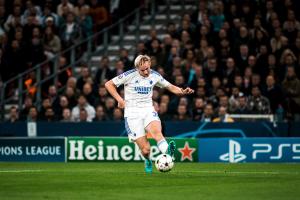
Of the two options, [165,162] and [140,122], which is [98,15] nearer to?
[140,122]

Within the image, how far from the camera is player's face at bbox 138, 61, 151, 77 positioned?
1648 centimetres

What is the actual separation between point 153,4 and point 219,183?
15965mm

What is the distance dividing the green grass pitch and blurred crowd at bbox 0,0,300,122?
5897 mm

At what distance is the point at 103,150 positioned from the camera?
2284cm

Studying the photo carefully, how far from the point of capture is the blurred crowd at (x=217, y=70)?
942 inches

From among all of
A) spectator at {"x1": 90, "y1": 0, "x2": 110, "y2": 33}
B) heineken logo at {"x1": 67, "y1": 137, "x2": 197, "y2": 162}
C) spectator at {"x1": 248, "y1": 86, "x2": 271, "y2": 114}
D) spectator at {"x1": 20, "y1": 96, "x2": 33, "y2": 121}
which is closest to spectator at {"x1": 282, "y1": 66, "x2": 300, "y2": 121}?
spectator at {"x1": 248, "y1": 86, "x2": 271, "y2": 114}

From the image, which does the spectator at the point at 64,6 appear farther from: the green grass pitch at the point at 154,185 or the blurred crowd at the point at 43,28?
the green grass pitch at the point at 154,185

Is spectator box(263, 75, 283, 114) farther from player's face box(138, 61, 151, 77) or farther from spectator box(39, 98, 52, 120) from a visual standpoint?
player's face box(138, 61, 151, 77)

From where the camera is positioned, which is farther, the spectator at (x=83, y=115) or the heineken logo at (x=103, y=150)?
the spectator at (x=83, y=115)

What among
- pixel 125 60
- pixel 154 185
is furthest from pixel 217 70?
pixel 154 185

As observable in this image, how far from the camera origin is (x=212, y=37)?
85.5 feet

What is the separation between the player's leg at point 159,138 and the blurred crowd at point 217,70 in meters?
7.31

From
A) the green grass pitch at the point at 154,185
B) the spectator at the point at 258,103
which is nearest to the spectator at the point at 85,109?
the spectator at the point at 258,103

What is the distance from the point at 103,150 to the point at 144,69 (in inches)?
263
